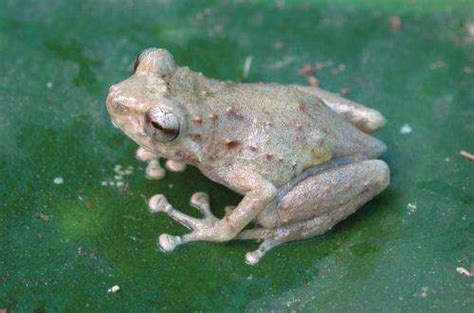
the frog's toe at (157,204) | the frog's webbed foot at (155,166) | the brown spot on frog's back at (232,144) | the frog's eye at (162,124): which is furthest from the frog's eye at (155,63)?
the frog's toe at (157,204)

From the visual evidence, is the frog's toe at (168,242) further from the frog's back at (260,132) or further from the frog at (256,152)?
the frog's back at (260,132)

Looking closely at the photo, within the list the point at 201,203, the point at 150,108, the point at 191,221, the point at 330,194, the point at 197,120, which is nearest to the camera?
the point at 150,108

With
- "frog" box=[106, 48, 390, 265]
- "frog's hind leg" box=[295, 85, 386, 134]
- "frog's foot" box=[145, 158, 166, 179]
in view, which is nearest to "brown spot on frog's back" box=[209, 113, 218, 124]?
"frog" box=[106, 48, 390, 265]

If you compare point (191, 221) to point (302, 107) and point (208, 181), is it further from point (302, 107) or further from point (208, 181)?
point (302, 107)

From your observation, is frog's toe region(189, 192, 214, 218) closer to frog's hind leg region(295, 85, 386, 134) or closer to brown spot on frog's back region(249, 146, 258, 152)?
brown spot on frog's back region(249, 146, 258, 152)

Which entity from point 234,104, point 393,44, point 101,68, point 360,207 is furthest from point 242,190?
point 393,44

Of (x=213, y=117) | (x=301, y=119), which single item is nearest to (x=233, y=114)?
(x=213, y=117)
